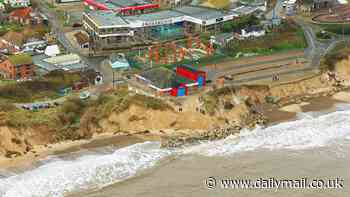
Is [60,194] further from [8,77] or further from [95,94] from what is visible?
[8,77]

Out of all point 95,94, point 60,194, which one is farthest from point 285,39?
point 60,194

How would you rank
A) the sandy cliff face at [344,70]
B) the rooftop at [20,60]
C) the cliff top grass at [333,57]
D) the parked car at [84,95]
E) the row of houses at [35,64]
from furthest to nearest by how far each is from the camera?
the cliff top grass at [333,57], the sandy cliff face at [344,70], the row of houses at [35,64], the rooftop at [20,60], the parked car at [84,95]

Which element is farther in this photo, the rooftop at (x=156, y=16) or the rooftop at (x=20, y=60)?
the rooftop at (x=156, y=16)

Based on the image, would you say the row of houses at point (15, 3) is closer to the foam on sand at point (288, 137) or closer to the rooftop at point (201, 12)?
the rooftop at point (201, 12)

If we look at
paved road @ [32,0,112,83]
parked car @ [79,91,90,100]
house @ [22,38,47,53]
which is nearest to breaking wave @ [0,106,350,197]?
parked car @ [79,91,90,100]

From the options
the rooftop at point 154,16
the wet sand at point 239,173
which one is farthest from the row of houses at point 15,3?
the wet sand at point 239,173

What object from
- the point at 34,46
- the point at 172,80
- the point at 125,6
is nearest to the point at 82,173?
the point at 172,80
